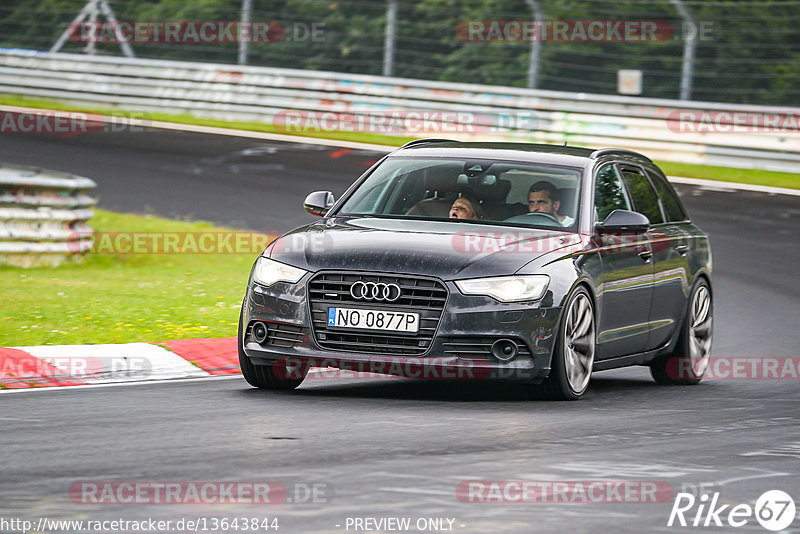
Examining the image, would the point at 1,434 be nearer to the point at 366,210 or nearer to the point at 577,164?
the point at 366,210

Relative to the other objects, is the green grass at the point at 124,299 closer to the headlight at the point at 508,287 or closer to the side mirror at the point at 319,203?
the side mirror at the point at 319,203

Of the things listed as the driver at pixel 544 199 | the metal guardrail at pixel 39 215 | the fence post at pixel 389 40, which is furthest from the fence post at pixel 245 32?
the driver at pixel 544 199

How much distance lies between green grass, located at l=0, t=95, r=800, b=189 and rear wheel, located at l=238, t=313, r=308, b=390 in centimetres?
1529

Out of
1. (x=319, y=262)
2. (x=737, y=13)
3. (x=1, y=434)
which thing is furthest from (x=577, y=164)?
(x=737, y=13)

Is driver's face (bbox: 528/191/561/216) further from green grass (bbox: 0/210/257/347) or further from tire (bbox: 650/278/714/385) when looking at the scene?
green grass (bbox: 0/210/257/347)

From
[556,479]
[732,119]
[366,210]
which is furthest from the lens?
[732,119]

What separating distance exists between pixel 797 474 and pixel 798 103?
76.5 feet

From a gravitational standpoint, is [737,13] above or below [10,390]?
above

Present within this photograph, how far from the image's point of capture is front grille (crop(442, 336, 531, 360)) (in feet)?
29.5

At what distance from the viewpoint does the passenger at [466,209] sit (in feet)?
33.1

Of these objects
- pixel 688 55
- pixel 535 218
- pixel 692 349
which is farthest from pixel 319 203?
pixel 688 55

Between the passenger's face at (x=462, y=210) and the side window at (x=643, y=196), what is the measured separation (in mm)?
1478

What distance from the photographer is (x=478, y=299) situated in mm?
8984

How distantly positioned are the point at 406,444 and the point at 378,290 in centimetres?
154
